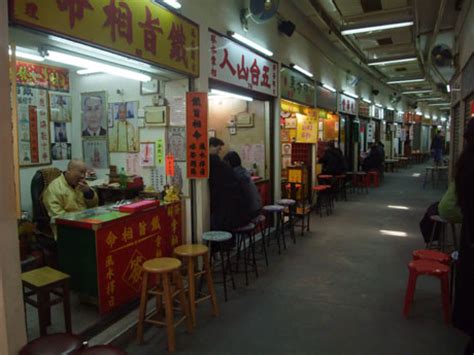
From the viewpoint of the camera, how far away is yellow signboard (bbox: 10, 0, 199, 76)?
2348 millimetres

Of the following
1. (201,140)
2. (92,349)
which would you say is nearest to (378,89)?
(201,140)

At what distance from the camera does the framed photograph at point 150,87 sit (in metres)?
4.23

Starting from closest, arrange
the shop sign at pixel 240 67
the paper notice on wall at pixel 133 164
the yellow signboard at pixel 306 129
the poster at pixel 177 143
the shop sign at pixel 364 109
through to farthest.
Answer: the poster at pixel 177 143 < the shop sign at pixel 240 67 < the paper notice on wall at pixel 133 164 < the yellow signboard at pixel 306 129 < the shop sign at pixel 364 109

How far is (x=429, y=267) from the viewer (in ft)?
10.5

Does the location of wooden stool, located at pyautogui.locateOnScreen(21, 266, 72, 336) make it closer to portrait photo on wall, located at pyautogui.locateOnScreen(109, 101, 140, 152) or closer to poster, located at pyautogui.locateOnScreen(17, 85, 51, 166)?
portrait photo on wall, located at pyautogui.locateOnScreen(109, 101, 140, 152)

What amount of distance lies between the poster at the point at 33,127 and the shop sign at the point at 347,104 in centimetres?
778

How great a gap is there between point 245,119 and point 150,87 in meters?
2.31

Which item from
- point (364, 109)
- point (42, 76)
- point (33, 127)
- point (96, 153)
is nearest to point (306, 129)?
point (96, 153)

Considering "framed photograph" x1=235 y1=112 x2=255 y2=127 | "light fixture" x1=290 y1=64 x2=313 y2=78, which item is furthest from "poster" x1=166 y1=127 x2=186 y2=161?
"light fixture" x1=290 y1=64 x2=313 y2=78

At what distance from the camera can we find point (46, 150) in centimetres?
555

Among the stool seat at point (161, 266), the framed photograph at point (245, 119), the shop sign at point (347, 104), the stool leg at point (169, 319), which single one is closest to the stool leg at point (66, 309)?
the stool seat at point (161, 266)

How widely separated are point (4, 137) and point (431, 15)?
859 centimetres

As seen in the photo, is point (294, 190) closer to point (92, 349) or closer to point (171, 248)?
point (171, 248)

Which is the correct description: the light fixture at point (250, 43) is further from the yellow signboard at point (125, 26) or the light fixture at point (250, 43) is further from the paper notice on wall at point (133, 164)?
the paper notice on wall at point (133, 164)
